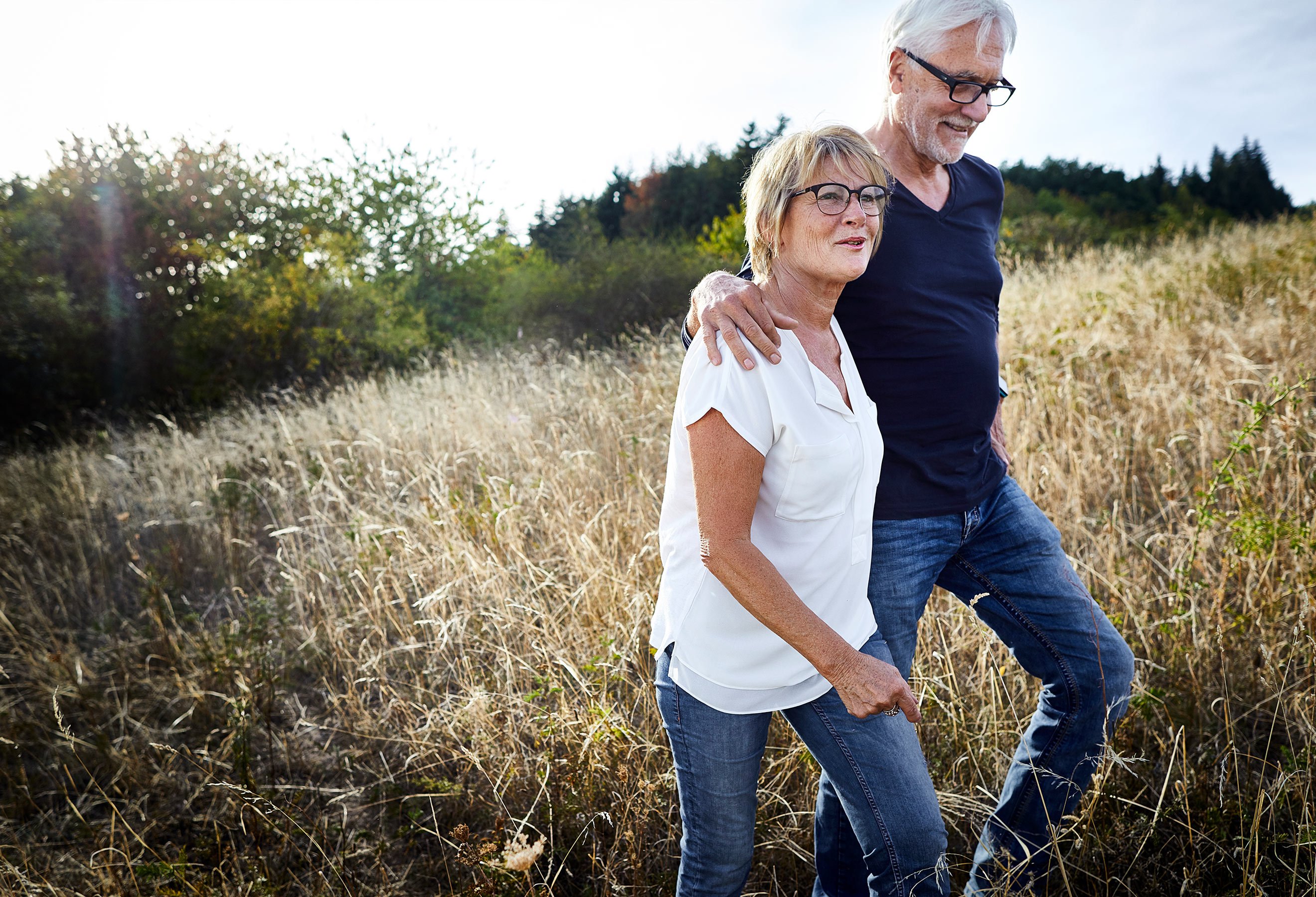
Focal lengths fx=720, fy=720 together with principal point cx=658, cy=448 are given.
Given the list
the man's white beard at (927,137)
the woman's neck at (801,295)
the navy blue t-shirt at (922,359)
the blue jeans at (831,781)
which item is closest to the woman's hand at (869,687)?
the blue jeans at (831,781)

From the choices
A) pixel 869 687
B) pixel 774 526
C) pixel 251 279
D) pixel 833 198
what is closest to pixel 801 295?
pixel 833 198

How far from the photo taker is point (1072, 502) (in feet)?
10.7

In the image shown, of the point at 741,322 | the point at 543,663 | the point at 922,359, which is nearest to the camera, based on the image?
the point at 741,322

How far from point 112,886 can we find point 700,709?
6.62 feet

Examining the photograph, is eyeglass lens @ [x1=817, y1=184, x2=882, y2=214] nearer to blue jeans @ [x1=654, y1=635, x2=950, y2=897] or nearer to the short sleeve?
the short sleeve

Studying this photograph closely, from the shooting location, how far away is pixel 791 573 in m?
1.31

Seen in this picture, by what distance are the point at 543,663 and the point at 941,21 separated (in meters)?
2.32

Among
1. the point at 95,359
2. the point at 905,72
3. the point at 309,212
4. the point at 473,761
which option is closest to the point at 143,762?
the point at 473,761

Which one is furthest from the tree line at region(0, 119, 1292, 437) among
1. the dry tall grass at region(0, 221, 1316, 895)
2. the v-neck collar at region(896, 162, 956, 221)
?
the v-neck collar at region(896, 162, 956, 221)

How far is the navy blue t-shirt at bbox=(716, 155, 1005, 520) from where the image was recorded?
166 centimetres

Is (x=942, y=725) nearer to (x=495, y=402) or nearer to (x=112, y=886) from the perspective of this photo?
(x=112, y=886)

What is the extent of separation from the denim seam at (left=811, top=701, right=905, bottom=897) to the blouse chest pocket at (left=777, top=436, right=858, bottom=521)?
0.35 metres

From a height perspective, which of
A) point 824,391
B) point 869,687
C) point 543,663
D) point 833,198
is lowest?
point 543,663

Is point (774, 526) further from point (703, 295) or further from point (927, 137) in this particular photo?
point (927, 137)
